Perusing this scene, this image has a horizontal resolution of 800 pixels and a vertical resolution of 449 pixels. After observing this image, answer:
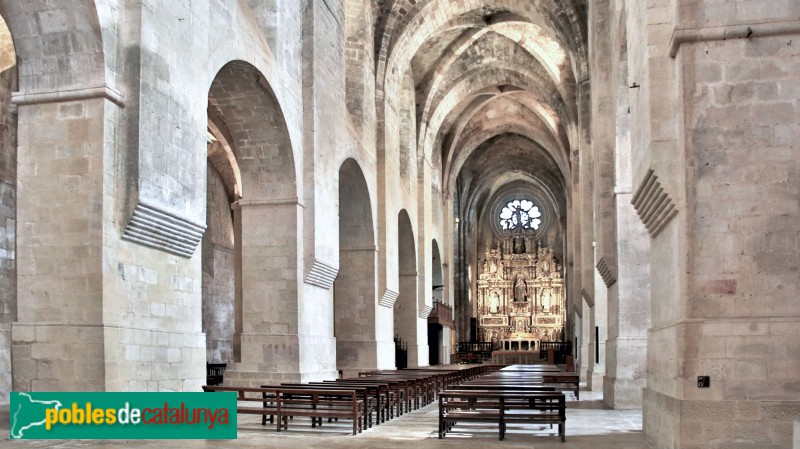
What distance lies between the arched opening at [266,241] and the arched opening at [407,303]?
41.7ft

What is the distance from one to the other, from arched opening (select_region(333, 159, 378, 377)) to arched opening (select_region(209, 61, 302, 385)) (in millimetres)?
6232

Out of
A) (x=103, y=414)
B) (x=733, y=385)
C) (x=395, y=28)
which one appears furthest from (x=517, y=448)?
(x=395, y=28)

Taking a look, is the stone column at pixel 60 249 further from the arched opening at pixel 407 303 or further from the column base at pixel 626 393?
the arched opening at pixel 407 303

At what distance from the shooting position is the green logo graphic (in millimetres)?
7398

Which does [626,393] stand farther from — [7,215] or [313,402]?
[7,215]

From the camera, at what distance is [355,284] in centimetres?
→ 2283

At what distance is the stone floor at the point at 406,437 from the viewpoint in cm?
870

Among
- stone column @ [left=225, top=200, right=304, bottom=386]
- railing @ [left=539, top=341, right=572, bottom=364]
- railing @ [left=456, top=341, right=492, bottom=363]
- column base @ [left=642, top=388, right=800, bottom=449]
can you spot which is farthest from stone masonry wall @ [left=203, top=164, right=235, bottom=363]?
railing @ [left=539, top=341, right=572, bottom=364]

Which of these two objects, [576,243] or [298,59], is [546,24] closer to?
[576,243]

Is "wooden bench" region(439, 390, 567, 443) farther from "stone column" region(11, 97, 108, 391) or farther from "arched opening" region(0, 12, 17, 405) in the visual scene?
"arched opening" region(0, 12, 17, 405)

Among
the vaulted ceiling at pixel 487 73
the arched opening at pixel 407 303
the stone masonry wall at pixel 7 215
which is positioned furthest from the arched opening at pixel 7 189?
the arched opening at pixel 407 303

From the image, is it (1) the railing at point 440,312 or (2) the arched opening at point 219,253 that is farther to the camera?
(1) the railing at point 440,312

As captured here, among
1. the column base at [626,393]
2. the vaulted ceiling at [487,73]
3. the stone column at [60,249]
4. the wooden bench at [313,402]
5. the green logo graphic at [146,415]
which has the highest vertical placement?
the vaulted ceiling at [487,73]

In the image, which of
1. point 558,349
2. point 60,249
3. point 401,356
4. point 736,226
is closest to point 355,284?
point 401,356
